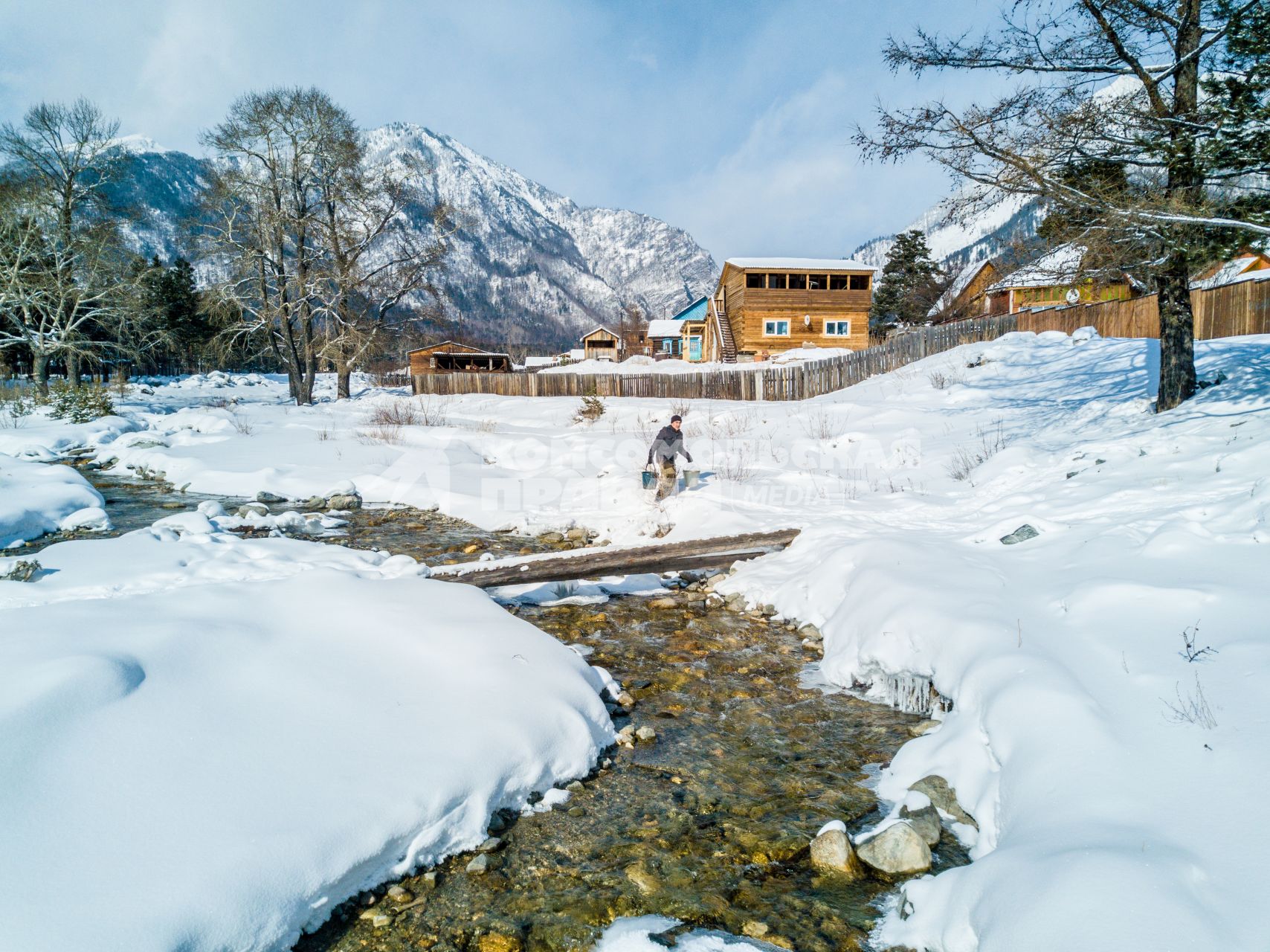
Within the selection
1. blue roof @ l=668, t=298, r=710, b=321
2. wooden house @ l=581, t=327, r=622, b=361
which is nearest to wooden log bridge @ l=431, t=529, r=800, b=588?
blue roof @ l=668, t=298, r=710, b=321

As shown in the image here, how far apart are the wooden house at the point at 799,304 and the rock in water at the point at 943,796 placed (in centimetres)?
3251

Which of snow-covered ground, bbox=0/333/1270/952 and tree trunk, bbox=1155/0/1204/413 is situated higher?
tree trunk, bbox=1155/0/1204/413

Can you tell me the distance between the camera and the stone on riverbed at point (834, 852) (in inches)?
122

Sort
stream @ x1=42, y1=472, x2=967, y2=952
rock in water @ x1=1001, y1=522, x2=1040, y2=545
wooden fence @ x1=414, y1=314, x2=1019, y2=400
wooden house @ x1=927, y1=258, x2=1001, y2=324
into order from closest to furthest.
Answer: stream @ x1=42, y1=472, x2=967, y2=952
rock in water @ x1=1001, y1=522, x2=1040, y2=545
wooden fence @ x1=414, y1=314, x2=1019, y2=400
wooden house @ x1=927, y1=258, x2=1001, y2=324

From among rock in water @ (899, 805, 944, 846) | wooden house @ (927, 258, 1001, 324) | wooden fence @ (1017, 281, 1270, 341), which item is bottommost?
rock in water @ (899, 805, 944, 846)

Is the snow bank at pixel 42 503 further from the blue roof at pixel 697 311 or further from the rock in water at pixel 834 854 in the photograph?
the blue roof at pixel 697 311

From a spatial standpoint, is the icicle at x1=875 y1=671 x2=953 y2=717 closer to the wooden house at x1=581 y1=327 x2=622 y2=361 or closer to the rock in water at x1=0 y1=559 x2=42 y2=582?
the rock in water at x1=0 y1=559 x2=42 y2=582

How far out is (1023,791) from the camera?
2.99 meters

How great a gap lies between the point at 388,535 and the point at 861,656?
723cm

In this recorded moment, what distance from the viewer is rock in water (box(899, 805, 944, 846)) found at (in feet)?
10.4

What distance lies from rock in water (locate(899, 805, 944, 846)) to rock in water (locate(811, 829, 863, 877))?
1.17ft

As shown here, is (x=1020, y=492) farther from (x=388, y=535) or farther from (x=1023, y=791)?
(x=388, y=535)

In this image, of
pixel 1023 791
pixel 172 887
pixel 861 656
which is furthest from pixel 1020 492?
pixel 172 887

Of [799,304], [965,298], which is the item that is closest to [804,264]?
[799,304]
